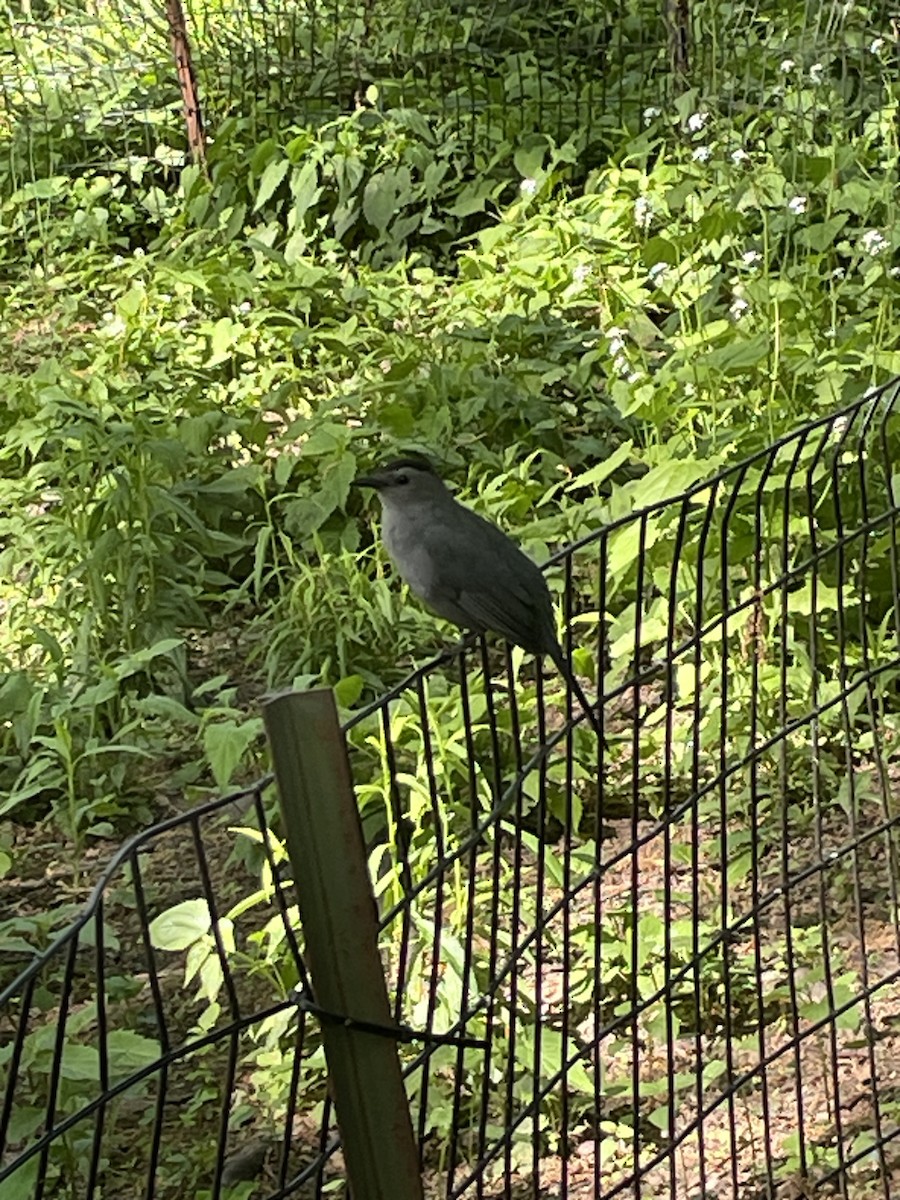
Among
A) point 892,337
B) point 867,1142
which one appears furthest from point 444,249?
point 867,1142

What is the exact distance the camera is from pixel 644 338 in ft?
20.2

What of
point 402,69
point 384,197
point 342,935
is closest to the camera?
point 342,935

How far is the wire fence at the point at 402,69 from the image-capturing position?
8055 millimetres

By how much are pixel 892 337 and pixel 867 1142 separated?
288cm

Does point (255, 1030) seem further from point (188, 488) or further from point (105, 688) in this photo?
point (188, 488)

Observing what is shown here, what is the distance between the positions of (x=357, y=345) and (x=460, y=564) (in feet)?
10.7

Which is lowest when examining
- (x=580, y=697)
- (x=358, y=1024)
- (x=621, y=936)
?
(x=621, y=936)

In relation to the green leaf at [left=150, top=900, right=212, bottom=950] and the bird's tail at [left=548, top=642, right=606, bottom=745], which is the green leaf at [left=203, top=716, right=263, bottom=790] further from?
the bird's tail at [left=548, top=642, right=606, bottom=745]

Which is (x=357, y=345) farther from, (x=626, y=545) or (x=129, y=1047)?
(x=129, y=1047)

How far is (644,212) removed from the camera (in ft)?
21.0

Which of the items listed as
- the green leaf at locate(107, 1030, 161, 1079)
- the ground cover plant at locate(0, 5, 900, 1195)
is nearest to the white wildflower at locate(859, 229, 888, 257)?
the ground cover plant at locate(0, 5, 900, 1195)

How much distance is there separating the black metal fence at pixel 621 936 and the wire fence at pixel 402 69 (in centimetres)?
370

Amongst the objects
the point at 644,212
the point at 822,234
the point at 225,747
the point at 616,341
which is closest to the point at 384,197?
the point at 644,212

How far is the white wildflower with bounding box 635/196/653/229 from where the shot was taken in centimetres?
635
